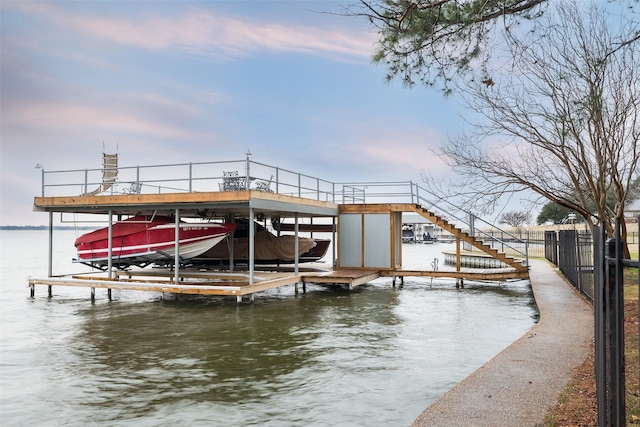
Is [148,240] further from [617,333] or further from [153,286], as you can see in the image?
[617,333]

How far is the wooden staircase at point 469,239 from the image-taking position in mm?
19531

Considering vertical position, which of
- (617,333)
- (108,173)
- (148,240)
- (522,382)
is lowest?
(522,382)

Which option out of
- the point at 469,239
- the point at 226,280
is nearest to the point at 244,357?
the point at 226,280

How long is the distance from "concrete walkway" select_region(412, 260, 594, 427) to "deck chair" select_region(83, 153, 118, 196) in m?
14.4

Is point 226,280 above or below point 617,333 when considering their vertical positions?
below

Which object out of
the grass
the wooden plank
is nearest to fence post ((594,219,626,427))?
the grass

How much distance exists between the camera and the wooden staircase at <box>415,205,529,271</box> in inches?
769

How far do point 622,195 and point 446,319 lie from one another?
721 centimetres

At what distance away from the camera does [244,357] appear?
9438 mm

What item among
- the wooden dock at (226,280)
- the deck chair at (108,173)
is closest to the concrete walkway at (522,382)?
the wooden dock at (226,280)

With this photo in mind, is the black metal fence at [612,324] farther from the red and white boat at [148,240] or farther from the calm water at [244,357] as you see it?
the red and white boat at [148,240]

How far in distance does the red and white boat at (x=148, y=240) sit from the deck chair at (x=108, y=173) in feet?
4.42

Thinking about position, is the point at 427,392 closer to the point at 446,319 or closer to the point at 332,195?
the point at 446,319

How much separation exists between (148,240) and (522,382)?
14.3 meters
